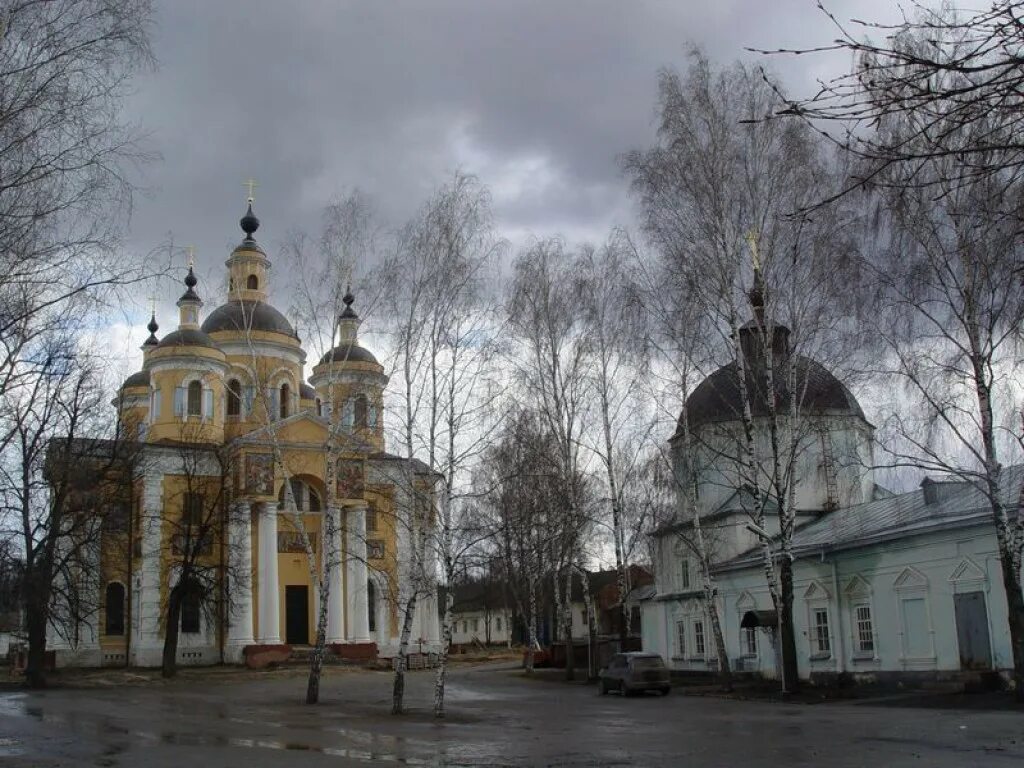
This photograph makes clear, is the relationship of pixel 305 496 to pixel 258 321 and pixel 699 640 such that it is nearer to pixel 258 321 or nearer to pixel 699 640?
pixel 258 321

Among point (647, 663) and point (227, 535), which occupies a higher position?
point (227, 535)

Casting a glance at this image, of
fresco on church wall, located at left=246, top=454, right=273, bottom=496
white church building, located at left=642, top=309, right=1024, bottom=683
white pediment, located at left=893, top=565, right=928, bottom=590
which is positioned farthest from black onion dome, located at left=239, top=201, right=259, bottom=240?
white pediment, located at left=893, top=565, right=928, bottom=590

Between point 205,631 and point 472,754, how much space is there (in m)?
38.0

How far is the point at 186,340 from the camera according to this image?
54312mm

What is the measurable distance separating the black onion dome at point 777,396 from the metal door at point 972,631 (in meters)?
5.94

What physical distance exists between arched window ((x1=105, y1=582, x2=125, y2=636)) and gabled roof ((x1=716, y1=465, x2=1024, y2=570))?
30.2m

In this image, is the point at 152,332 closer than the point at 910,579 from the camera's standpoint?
No

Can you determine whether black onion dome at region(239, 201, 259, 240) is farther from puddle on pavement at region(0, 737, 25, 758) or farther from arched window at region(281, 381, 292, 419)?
puddle on pavement at region(0, 737, 25, 758)

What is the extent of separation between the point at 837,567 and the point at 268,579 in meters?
28.7

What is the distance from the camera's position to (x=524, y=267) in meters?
32.8

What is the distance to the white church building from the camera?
85.2 feet

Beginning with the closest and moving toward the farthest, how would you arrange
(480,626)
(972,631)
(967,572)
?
(972,631) < (967,572) < (480,626)

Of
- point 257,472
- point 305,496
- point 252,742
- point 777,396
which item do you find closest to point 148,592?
point 257,472

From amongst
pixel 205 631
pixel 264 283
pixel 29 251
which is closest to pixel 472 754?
pixel 29 251
